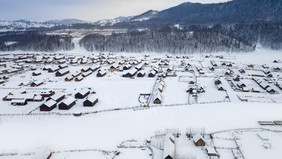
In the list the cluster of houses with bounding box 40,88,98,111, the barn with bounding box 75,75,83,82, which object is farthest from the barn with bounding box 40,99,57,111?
the barn with bounding box 75,75,83,82

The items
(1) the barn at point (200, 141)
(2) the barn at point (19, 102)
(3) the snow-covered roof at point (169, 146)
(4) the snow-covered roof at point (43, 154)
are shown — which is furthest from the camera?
(2) the barn at point (19, 102)

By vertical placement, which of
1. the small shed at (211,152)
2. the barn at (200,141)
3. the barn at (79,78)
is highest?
the barn at (79,78)

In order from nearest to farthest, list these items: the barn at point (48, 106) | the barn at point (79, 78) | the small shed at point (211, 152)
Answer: the small shed at point (211, 152) < the barn at point (48, 106) < the barn at point (79, 78)

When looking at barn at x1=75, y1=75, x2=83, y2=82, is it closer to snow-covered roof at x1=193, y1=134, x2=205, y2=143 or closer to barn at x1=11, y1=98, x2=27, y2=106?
barn at x1=11, y1=98, x2=27, y2=106

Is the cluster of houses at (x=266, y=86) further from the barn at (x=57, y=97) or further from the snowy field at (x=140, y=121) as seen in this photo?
the barn at (x=57, y=97)

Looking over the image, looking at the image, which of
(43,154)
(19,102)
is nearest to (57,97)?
(19,102)

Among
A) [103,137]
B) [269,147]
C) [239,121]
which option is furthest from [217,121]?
[103,137]

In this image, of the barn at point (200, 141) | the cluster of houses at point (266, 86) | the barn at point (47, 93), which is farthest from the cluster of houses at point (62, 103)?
the cluster of houses at point (266, 86)

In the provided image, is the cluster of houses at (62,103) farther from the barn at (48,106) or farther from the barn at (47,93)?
the barn at (47,93)

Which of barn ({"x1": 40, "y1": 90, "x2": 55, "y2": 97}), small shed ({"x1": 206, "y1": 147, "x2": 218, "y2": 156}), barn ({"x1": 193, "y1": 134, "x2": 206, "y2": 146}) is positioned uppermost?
barn ({"x1": 40, "y1": 90, "x2": 55, "y2": 97})

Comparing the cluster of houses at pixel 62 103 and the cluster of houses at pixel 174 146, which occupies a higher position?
the cluster of houses at pixel 62 103

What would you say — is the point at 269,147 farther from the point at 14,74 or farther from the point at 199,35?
the point at 199,35

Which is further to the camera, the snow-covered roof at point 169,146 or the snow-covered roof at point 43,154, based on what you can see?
the snow-covered roof at point 169,146

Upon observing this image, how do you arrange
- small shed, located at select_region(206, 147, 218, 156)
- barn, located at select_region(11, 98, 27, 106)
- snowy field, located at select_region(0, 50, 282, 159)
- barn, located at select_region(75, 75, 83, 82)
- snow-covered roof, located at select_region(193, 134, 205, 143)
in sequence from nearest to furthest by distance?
small shed, located at select_region(206, 147, 218, 156) < snowy field, located at select_region(0, 50, 282, 159) < snow-covered roof, located at select_region(193, 134, 205, 143) < barn, located at select_region(11, 98, 27, 106) < barn, located at select_region(75, 75, 83, 82)
